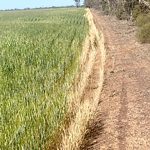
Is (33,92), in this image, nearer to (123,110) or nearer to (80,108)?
(80,108)

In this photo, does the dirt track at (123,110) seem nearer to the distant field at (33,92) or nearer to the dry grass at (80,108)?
the dry grass at (80,108)

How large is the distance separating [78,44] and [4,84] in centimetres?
1012

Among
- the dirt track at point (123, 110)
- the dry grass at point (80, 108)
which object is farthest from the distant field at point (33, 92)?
the dirt track at point (123, 110)

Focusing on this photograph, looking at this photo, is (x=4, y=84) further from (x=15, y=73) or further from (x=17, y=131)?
(x=17, y=131)

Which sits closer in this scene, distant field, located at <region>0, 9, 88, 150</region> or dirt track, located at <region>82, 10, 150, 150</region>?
distant field, located at <region>0, 9, 88, 150</region>

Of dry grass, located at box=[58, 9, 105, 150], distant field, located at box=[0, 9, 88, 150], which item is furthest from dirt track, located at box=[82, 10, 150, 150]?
distant field, located at box=[0, 9, 88, 150]

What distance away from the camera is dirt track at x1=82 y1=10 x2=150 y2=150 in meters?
8.51

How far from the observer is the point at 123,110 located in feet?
34.5

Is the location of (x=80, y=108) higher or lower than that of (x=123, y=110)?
higher

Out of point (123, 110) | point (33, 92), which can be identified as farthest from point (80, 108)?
point (33, 92)

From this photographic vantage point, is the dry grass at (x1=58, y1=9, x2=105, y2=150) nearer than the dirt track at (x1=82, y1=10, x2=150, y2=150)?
Yes

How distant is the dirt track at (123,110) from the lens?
851cm

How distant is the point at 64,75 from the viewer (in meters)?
14.1

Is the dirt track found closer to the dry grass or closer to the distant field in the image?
the dry grass
